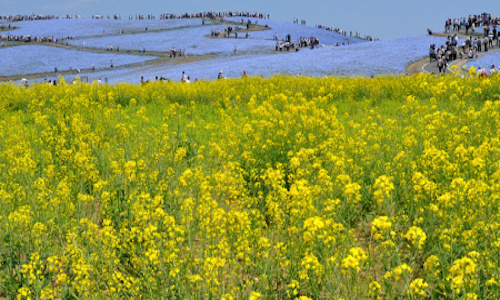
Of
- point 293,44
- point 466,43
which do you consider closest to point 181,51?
point 293,44

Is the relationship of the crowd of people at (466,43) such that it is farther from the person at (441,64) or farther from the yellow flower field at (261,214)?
the yellow flower field at (261,214)

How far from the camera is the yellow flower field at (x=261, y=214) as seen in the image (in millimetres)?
3719

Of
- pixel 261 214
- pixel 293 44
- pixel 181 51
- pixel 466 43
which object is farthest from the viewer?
pixel 181 51

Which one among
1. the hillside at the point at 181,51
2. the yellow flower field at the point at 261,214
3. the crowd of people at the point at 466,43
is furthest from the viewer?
the hillside at the point at 181,51

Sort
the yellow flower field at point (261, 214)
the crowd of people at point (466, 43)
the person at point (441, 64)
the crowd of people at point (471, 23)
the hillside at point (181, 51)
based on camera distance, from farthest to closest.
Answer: the crowd of people at point (471, 23), the hillside at point (181, 51), the crowd of people at point (466, 43), the person at point (441, 64), the yellow flower field at point (261, 214)

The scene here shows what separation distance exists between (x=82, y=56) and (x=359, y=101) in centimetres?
5123

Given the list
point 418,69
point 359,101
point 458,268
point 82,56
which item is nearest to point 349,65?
point 418,69

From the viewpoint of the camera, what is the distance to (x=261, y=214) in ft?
→ 17.7

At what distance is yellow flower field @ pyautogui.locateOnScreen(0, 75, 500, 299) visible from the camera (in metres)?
3.72

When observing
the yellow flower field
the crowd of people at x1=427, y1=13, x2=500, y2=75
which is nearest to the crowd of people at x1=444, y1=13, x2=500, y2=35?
the crowd of people at x1=427, y1=13, x2=500, y2=75

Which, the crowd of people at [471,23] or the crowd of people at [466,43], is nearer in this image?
the crowd of people at [466,43]

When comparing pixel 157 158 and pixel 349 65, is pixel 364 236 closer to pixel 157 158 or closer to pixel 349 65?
pixel 157 158

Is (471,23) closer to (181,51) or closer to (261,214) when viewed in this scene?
(181,51)

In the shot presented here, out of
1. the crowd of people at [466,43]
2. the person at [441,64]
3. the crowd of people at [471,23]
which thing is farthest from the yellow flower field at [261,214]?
the crowd of people at [471,23]
